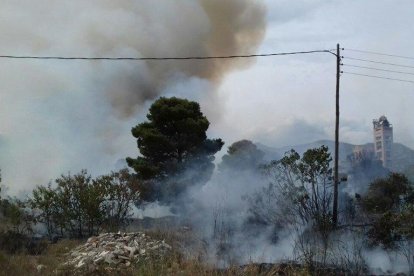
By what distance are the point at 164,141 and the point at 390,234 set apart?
15.6 meters

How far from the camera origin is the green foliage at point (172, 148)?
25.8m

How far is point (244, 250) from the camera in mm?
14117

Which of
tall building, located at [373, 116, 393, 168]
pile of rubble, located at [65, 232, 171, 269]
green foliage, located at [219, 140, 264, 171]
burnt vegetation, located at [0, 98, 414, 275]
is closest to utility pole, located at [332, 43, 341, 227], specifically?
burnt vegetation, located at [0, 98, 414, 275]

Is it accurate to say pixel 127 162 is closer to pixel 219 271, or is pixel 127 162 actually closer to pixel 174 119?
pixel 174 119

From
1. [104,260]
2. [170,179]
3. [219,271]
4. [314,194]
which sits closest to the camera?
[219,271]

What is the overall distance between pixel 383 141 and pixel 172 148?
2587cm

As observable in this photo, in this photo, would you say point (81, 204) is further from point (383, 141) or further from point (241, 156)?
point (383, 141)

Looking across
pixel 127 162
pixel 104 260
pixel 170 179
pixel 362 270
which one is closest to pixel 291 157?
pixel 362 270

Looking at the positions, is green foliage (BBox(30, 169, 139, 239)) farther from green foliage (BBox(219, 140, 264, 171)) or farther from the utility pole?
green foliage (BBox(219, 140, 264, 171))

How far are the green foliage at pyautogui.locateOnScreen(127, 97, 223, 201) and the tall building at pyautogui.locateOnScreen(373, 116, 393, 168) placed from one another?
72.9ft

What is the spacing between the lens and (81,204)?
60.4 feet


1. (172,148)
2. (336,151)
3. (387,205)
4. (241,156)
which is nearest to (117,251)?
(387,205)

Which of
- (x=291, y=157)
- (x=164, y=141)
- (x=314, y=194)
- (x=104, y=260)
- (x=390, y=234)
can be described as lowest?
(x=104, y=260)

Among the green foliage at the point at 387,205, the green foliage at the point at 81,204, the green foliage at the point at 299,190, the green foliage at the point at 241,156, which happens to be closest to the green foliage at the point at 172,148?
the green foliage at the point at 241,156
